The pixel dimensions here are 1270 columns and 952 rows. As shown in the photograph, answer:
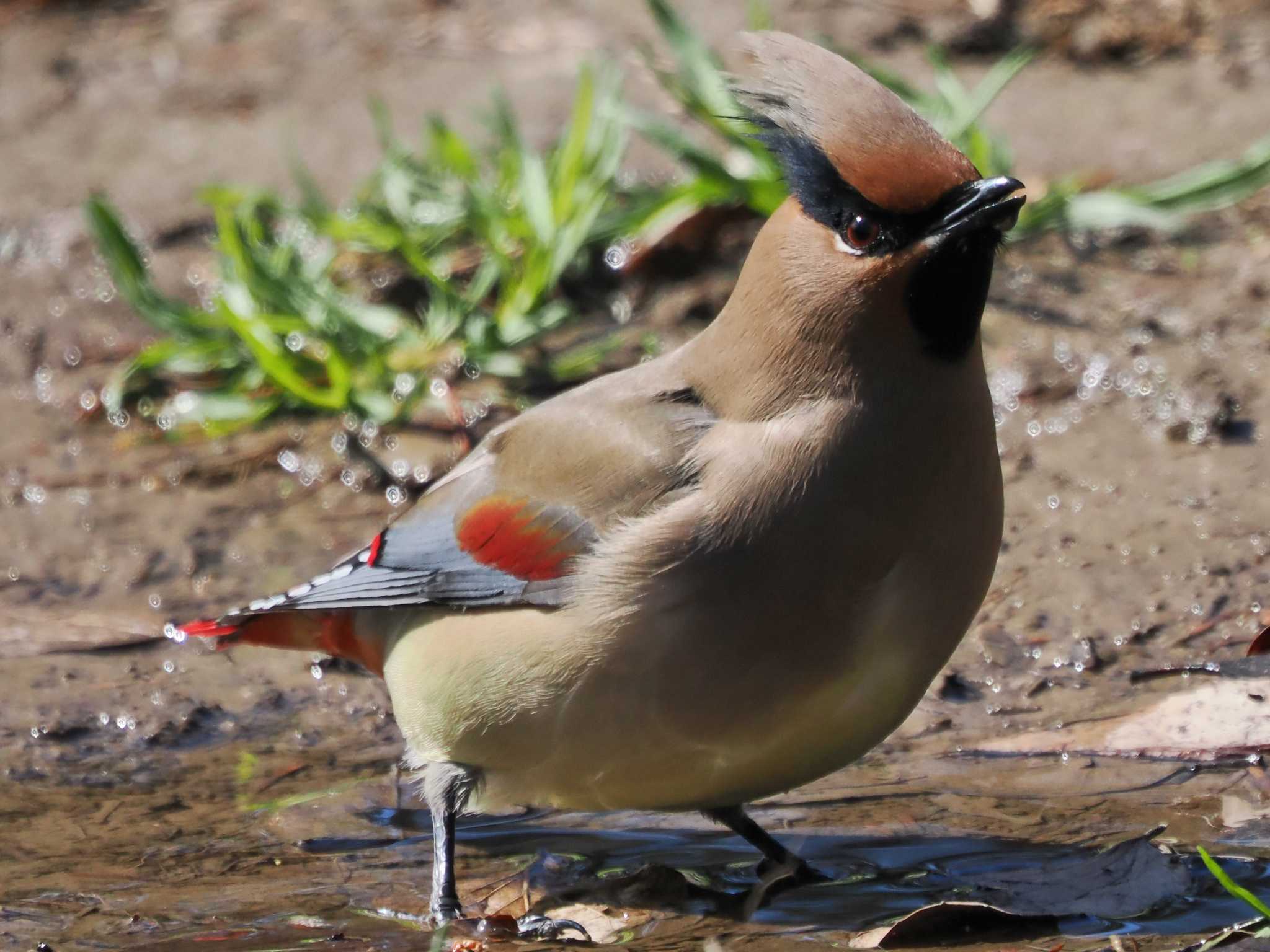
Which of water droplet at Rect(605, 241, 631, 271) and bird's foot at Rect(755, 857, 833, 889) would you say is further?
water droplet at Rect(605, 241, 631, 271)

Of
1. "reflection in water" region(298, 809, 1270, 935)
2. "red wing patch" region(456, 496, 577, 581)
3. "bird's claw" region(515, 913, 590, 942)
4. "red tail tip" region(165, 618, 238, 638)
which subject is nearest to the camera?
"reflection in water" region(298, 809, 1270, 935)

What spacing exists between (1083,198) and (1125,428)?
4.23ft

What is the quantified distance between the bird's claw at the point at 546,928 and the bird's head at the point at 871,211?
4.29 ft

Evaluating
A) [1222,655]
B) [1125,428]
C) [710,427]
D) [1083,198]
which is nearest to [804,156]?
[710,427]

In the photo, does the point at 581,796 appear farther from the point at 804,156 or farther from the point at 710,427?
the point at 804,156

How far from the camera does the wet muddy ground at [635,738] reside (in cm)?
409

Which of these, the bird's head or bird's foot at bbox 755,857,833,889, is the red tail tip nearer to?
bird's foot at bbox 755,857,833,889

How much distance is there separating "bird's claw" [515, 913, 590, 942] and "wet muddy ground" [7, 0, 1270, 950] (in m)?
0.06

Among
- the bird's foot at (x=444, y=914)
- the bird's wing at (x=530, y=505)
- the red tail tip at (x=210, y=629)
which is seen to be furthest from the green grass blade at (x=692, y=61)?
the bird's foot at (x=444, y=914)

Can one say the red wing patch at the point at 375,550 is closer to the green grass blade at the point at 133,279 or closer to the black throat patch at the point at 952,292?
the black throat patch at the point at 952,292

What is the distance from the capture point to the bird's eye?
3699 millimetres

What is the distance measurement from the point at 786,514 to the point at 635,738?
55 cm

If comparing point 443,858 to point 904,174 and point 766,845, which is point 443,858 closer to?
point 766,845

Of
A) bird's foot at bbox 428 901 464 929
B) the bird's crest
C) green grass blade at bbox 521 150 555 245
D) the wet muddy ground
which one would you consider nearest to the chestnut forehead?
the bird's crest
